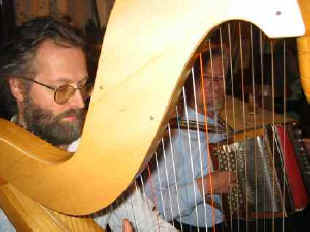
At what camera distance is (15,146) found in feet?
1.90

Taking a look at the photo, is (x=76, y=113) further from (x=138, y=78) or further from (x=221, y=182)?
(x=221, y=182)

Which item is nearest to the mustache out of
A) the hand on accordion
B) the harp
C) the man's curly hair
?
the man's curly hair

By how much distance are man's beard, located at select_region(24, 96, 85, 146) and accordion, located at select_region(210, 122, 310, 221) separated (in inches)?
23.5

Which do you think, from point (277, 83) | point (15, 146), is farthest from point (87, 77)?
point (277, 83)

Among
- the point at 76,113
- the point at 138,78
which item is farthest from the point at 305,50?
the point at 76,113

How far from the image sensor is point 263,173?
1.29m

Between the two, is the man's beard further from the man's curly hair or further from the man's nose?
the man's curly hair

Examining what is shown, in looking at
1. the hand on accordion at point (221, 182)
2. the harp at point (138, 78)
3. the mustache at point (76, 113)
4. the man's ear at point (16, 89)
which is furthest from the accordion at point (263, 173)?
the harp at point (138, 78)

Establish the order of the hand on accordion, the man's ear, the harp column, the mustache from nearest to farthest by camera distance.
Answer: the harp column → the mustache → the man's ear → the hand on accordion

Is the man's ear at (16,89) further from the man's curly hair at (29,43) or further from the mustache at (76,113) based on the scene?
the mustache at (76,113)

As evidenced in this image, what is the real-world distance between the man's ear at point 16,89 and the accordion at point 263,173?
723 mm

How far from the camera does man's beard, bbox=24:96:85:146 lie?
823mm

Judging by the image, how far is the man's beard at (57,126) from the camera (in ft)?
2.70

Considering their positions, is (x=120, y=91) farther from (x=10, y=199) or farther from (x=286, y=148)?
(x=286, y=148)
